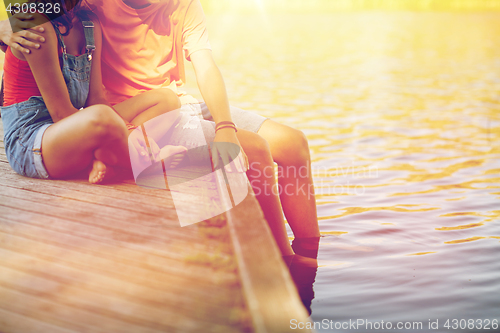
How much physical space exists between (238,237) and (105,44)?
5.10 ft

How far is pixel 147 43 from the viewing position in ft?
8.13

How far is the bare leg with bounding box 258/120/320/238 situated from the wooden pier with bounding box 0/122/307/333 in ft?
2.78

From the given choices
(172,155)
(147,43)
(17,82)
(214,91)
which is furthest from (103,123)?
(147,43)

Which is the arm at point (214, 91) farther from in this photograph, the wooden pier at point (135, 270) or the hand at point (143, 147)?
the wooden pier at point (135, 270)

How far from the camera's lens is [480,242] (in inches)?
128

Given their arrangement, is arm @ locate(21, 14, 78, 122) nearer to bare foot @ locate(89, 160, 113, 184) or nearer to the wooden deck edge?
bare foot @ locate(89, 160, 113, 184)

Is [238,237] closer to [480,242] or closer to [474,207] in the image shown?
[480,242]

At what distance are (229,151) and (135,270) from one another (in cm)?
87

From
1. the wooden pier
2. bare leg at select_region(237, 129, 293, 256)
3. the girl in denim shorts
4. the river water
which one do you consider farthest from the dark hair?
the river water

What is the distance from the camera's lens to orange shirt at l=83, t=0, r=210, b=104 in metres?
2.40

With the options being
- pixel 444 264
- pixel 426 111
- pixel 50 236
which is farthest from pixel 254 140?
pixel 426 111

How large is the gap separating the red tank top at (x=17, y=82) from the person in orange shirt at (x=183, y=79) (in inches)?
18.4

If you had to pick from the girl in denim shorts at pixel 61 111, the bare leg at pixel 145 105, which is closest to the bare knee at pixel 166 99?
the bare leg at pixel 145 105

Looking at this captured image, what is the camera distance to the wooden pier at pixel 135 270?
111cm
